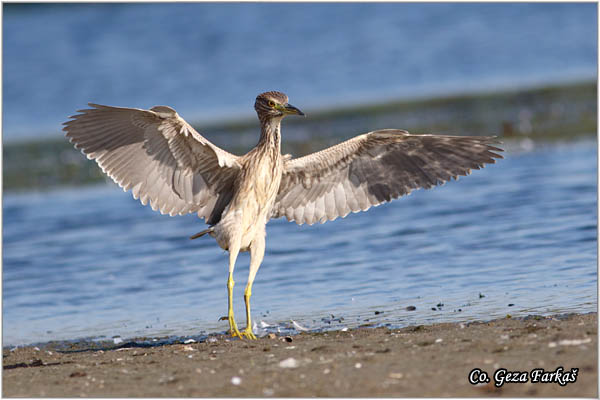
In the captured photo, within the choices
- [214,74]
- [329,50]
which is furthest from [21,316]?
[329,50]

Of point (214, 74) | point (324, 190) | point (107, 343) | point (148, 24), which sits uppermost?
point (148, 24)

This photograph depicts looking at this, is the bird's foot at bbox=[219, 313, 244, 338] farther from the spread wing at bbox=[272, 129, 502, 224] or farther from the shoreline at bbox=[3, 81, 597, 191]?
the shoreline at bbox=[3, 81, 597, 191]

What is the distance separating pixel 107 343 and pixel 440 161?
3292 millimetres

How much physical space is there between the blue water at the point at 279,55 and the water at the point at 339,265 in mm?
9397

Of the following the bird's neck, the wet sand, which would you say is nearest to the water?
the wet sand

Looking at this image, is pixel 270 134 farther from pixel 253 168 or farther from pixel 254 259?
pixel 254 259

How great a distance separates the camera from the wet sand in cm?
481

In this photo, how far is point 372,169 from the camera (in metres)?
7.81

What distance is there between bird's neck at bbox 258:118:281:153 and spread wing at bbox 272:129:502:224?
0.33 metres

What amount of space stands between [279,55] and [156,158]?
766 inches

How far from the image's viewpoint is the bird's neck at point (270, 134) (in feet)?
24.3

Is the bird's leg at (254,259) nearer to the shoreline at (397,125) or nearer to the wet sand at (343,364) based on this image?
the wet sand at (343,364)

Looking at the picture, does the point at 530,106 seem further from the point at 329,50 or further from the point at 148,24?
the point at 148,24

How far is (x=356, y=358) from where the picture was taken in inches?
217
